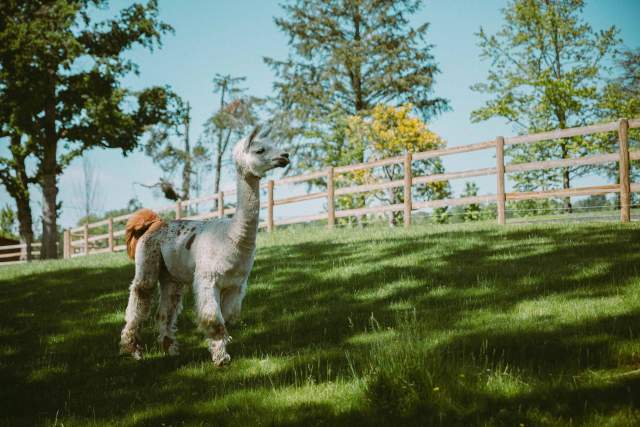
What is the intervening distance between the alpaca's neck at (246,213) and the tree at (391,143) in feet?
56.2

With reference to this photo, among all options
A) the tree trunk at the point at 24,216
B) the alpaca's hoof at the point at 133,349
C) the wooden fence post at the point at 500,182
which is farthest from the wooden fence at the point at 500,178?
the tree trunk at the point at 24,216

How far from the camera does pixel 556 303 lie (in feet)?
16.2

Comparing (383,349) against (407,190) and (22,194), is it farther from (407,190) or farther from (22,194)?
(22,194)

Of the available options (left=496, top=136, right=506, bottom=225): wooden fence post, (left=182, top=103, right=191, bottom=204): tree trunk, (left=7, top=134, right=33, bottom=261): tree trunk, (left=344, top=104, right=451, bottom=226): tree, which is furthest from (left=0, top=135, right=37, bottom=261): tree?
(left=496, top=136, right=506, bottom=225): wooden fence post

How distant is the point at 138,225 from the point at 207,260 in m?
1.25

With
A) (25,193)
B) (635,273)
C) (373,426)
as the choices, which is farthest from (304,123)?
(373,426)

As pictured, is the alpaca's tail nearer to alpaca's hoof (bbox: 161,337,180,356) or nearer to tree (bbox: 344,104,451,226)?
alpaca's hoof (bbox: 161,337,180,356)

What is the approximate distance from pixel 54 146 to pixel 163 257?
22016 mm

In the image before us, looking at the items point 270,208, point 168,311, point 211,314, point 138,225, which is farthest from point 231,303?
point 270,208

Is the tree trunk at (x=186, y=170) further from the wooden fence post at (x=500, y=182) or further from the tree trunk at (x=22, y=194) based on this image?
the wooden fence post at (x=500, y=182)

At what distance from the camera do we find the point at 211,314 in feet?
13.9

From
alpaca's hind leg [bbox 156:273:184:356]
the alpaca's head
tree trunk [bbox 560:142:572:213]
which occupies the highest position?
tree trunk [bbox 560:142:572:213]

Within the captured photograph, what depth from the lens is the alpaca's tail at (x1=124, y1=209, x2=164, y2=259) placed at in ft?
17.3

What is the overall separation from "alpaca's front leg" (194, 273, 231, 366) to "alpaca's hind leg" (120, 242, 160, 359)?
838 millimetres
